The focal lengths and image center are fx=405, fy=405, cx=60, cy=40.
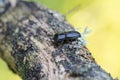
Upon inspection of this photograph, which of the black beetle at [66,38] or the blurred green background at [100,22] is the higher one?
the blurred green background at [100,22]

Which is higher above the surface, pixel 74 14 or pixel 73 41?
pixel 74 14

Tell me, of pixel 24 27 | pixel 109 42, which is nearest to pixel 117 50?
pixel 109 42

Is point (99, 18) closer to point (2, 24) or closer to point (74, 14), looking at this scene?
point (74, 14)

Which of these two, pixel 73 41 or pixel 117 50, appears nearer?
pixel 73 41

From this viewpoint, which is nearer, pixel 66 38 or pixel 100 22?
pixel 66 38

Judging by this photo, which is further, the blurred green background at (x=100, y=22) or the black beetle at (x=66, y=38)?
the blurred green background at (x=100, y=22)

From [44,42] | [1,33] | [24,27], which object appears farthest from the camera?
[1,33]

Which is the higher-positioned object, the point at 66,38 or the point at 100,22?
the point at 100,22

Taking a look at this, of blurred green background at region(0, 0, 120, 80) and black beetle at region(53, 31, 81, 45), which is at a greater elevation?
blurred green background at region(0, 0, 120, 80)
